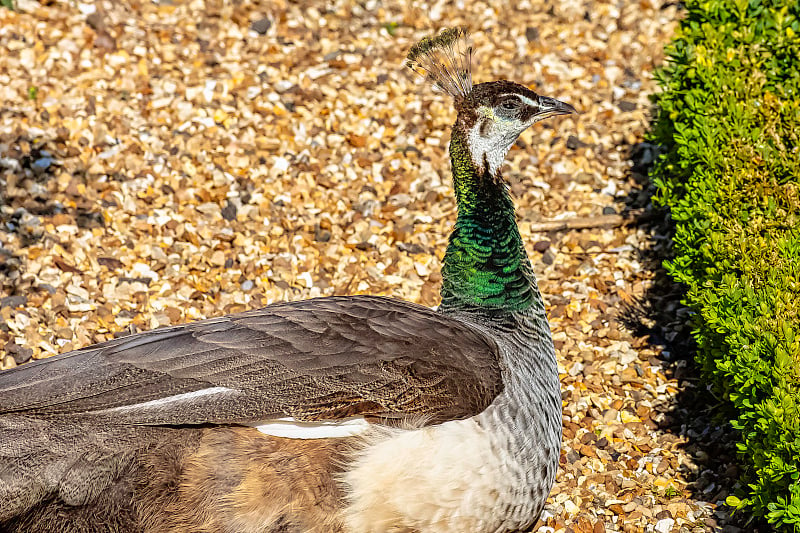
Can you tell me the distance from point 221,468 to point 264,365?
0.40 metres

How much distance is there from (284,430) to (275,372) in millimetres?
212

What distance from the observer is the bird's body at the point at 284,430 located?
3318mm

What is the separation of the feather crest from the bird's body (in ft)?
3.73

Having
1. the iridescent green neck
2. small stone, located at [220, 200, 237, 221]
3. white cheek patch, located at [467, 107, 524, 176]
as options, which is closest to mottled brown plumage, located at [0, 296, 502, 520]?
the iridescent green neck

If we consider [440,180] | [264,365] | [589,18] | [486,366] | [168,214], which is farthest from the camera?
[589,18]

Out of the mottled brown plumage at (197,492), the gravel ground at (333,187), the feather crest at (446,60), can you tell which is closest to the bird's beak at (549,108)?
the feather crest at (446,60)

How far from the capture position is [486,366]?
151 inches

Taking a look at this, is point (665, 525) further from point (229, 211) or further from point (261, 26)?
point (261, 26)

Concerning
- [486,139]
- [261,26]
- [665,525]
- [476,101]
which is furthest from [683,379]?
[261,26]

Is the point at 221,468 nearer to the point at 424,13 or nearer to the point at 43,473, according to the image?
the point at 43,473

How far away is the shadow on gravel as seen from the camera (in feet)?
14.4

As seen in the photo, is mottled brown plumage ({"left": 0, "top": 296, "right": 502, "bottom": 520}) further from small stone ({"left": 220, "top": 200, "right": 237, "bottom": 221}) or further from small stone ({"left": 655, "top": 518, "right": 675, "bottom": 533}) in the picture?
small stone ({"left": 220, "top": 200, "right": 237, "bottom": 221})

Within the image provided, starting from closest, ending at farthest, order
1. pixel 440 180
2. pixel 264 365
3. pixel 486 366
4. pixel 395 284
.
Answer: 1. pixel 264 365
2. pixel 486 366
3. pixel 395 284
4. pixel 440 180

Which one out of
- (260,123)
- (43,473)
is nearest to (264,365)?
(43,473)
